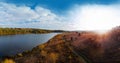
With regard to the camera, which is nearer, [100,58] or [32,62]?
[100,58]

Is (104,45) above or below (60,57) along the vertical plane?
above

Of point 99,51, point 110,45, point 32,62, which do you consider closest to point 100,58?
point 99,51

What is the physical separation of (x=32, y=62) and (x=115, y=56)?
2116 centimetres

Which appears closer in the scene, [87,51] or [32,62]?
[32,62]

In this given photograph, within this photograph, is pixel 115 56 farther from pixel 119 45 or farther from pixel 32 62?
pixel 32 62

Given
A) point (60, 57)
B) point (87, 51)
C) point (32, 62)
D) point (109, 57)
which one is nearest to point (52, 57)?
point (60, 57)

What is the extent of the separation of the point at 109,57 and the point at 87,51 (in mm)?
10434

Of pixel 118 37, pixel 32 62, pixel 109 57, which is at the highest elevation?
pixel 118 37

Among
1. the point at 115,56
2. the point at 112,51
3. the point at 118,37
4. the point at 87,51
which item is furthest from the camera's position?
the point at 118,37

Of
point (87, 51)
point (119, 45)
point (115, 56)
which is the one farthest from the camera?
point (87, 51)

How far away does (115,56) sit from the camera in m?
43.5

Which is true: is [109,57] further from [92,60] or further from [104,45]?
[104,45]

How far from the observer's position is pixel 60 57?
51.2 m

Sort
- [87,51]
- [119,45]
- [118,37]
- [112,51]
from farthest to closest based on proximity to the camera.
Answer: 1. [118,37]
2. [87,51]
3. [119,45]
4. [112,51]
